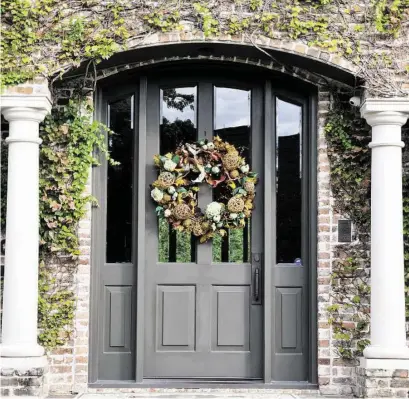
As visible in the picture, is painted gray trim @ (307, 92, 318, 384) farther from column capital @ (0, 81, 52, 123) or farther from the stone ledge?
column capital @ (0, 81, 52, 123)

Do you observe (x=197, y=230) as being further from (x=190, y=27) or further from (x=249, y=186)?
(x=190, y=27)

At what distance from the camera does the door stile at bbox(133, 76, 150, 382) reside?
627 centimetres

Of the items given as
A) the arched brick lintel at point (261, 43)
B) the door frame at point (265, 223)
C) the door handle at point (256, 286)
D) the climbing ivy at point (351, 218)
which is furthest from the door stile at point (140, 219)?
the climbing ivy at point (351, 218)

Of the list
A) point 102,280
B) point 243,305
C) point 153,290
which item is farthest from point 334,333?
point 102,280

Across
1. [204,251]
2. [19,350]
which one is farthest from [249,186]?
[19,350]

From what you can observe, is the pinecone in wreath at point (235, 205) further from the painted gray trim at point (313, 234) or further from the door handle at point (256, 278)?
the painted gray trim at point (313, 234)

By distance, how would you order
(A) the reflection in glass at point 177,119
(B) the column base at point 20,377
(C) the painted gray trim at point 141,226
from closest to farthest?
(B) the column base at point 20,377
(C) the painted gray trim at point 141,226
(A) the reflection in glass at point 177,119

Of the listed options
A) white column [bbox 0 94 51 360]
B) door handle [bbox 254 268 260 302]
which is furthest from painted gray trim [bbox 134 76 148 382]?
door handle [bbox 254 268 260 302]

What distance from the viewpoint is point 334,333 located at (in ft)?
20.4

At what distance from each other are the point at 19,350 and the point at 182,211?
175 cm

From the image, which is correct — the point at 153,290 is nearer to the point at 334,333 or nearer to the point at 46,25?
the point at 334,333

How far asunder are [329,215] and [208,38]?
182cm

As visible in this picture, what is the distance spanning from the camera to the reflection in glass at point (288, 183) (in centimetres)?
645

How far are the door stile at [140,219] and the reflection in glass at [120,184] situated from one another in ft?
0.28
